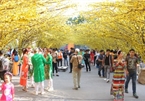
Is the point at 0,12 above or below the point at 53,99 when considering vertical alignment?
above

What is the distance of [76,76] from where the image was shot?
43.4 ft

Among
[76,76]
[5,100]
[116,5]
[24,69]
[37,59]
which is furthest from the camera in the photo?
[76,76]

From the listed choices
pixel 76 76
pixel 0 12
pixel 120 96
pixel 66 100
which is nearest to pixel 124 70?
pixel 120 96

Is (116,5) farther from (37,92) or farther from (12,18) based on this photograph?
(37,92)

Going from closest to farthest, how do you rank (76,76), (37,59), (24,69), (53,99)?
(53,99)
(37,59)
(24,69)
(76,76)

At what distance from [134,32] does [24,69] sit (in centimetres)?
645

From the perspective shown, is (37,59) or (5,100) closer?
(5,100)

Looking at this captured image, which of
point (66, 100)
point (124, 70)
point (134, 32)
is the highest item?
point (134, 32)

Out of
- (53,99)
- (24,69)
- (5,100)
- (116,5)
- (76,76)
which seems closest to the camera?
(5,100)

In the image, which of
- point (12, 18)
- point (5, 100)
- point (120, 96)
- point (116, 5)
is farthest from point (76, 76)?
point (5, 100)

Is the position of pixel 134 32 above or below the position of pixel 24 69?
above

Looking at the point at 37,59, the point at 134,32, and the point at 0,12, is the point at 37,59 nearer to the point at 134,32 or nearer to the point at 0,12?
the point at 0,12

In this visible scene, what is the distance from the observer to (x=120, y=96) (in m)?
10.4

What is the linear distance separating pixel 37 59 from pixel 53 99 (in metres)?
1.61
